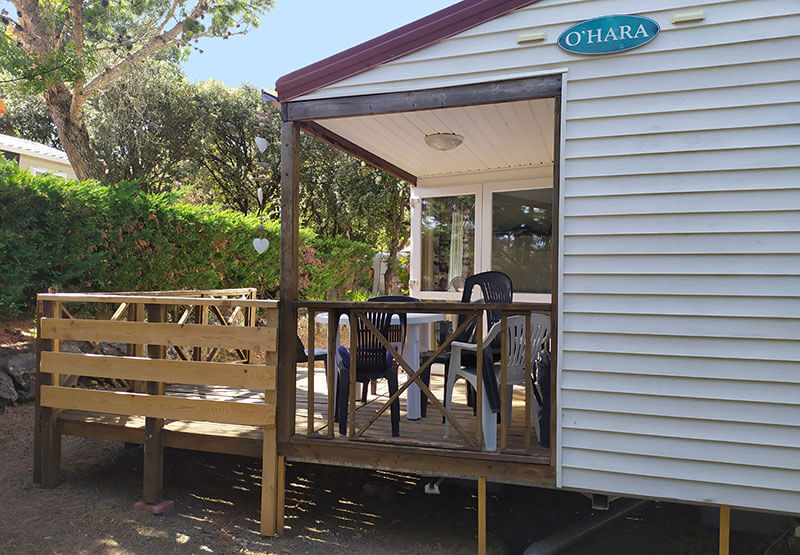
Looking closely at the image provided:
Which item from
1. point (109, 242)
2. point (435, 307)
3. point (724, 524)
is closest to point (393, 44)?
point (435, 307)

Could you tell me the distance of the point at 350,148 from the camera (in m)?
4.50

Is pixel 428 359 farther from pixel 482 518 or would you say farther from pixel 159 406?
pixel 159 406

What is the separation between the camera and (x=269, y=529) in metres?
3.41

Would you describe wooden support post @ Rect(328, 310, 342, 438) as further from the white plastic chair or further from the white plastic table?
the white plastic chair

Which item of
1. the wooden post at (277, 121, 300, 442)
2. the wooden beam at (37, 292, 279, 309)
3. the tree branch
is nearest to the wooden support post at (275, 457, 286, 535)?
the wooden post at (277, 121, 300, 442)

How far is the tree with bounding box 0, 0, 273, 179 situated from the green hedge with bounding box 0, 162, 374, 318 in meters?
1.24

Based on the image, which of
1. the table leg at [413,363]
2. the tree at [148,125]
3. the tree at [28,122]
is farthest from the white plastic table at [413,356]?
the tree at [28,122]

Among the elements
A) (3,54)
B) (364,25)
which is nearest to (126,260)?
(3,54)

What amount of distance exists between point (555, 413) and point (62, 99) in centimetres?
887

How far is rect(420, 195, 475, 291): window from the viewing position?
19.3ft

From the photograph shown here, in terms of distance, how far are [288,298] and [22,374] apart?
12.7 feet

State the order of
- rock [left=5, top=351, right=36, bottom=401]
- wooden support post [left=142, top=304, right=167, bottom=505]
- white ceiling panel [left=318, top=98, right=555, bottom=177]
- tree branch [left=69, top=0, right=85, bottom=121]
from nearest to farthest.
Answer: wooden support post [left=142, top=304, right=167, bottom=505] < white ceiling panel [left=318, top=98, right=555, bottom=177] < rock [left=5, top=351, right=36, bottom=401] < tree branch [left=69, top=0, right=85, bottom=121]

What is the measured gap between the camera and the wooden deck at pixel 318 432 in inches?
128

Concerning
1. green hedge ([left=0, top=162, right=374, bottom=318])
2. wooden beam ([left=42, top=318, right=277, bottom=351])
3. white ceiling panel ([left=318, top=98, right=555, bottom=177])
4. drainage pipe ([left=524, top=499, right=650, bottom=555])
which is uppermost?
white ceiling panel ([left=318, top=98, right=555, bottom=177])
